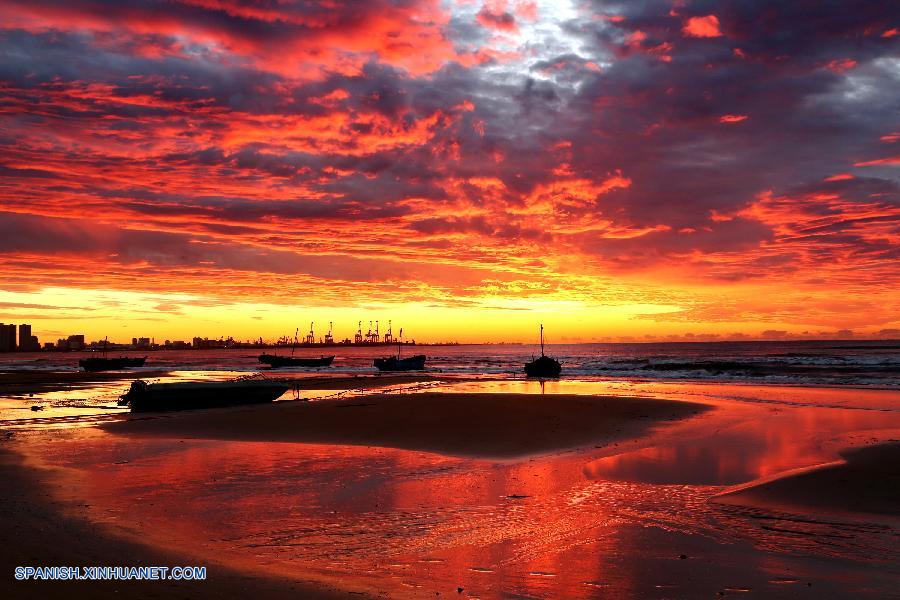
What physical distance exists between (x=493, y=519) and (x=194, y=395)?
27214 millimetres

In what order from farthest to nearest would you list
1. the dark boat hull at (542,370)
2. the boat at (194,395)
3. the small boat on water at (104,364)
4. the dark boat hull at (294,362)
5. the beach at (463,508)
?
the dark boat hull at (294,362) < the small boat on water at (104,364) < the dark boat hull at (542,370) < the boat at (194,395) < the beach at (463,508)

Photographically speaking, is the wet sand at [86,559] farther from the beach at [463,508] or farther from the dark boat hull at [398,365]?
the dark boat hull at [398,365]

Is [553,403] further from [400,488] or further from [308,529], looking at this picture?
[308,529]

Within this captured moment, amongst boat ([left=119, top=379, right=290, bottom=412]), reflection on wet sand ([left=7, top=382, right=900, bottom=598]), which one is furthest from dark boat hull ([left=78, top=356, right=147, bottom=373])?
reflection on wet sand ([left=7, top=382, right=900, bottom=598])

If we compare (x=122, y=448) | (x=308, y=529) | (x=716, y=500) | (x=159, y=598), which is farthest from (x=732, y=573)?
(x=122, y=448)

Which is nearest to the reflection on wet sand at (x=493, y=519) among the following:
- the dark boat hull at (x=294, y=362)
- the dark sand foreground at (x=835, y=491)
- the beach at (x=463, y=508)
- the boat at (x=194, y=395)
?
the beach at (x=463, y=508)

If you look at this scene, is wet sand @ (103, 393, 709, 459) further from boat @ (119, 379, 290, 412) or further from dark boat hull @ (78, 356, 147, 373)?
dark boat hull @ (78, 356, 147, 373)

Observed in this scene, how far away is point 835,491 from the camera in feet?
42.1

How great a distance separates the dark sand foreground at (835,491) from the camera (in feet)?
38.5

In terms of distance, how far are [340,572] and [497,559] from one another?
214 cm

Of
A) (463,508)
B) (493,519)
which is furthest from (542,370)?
(493,519)

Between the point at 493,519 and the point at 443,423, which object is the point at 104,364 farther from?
the point at 493,519

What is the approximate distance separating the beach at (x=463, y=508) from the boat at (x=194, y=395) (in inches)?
295

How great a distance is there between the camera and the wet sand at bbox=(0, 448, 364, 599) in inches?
274
